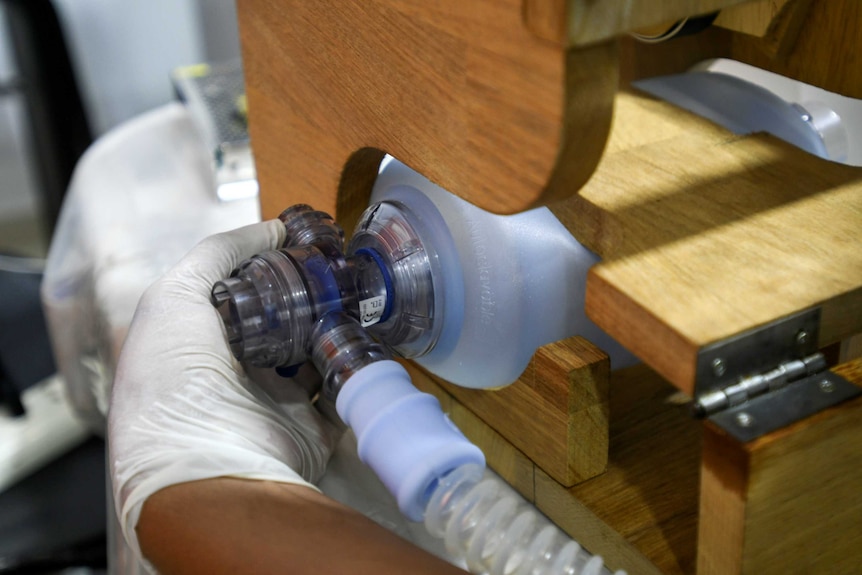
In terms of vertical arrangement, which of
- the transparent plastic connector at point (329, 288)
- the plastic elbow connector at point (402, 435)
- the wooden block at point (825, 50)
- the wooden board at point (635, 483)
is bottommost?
the wooden board at point (635, 483)

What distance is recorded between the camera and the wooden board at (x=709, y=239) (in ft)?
1.38

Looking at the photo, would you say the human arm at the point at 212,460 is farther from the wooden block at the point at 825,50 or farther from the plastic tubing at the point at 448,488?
the wooden block at the point at 825,50

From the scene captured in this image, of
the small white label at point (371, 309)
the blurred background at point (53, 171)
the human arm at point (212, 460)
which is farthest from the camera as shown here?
the blurred background at point (53, 171)

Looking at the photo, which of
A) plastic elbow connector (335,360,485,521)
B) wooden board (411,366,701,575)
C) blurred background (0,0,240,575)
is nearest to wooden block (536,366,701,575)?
wooden board (411,366,701,575)

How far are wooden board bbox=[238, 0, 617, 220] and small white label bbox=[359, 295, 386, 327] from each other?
0.10m

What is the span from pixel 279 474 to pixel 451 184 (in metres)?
0.18

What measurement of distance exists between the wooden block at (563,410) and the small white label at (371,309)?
9 cm

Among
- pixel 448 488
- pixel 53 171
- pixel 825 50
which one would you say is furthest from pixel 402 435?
pixel 53 171

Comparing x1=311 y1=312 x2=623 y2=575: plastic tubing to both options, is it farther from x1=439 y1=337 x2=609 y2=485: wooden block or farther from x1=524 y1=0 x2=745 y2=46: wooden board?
x1=524 y1=0 x2=745 y2=46: wooden board

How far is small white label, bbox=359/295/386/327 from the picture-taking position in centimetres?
56

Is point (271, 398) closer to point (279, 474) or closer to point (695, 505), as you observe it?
point (279, 474)

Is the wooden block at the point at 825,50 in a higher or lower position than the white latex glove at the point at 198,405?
higher

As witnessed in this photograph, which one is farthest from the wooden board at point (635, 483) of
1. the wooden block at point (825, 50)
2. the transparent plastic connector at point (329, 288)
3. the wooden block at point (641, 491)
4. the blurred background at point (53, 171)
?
the blurred background at point (53, 171)

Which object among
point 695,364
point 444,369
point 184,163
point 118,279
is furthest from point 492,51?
point 184,163
